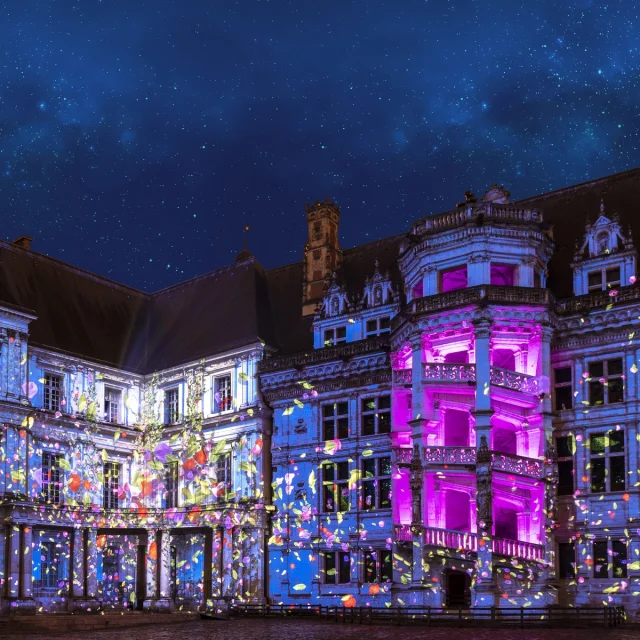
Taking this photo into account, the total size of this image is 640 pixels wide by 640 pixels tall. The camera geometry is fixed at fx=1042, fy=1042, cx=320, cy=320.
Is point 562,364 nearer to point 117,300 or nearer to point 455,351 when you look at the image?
point 455,351

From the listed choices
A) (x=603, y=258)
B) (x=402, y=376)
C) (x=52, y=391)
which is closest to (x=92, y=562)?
(x=52, y=391)

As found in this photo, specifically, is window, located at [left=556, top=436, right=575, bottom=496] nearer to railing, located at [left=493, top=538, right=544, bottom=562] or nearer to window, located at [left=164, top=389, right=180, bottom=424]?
railing, located at [left=493, top=538, right=544, bottom=562]

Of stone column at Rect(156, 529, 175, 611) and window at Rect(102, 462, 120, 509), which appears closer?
stone column at Rect(156, 529, 175, 611)

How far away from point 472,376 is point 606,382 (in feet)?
16.8

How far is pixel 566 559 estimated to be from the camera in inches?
1564

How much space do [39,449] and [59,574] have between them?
6076mm

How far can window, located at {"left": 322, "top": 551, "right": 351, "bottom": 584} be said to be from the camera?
45844 mm

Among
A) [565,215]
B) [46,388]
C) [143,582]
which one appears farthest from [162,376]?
[565,215]

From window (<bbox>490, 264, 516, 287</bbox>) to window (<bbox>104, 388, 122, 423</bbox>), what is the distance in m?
21.9

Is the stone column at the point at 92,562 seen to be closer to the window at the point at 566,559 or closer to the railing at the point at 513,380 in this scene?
the railing at the point at 513,380

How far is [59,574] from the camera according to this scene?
49719 mm

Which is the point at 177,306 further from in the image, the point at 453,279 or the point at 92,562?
the point at 453,279

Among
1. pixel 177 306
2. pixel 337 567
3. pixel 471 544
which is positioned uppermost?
pixel 177 306

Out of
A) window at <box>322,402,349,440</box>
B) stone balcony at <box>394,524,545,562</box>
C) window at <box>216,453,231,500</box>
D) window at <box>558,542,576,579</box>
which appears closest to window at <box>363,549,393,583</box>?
stone balcony at <box>394,524,545,562</box>
